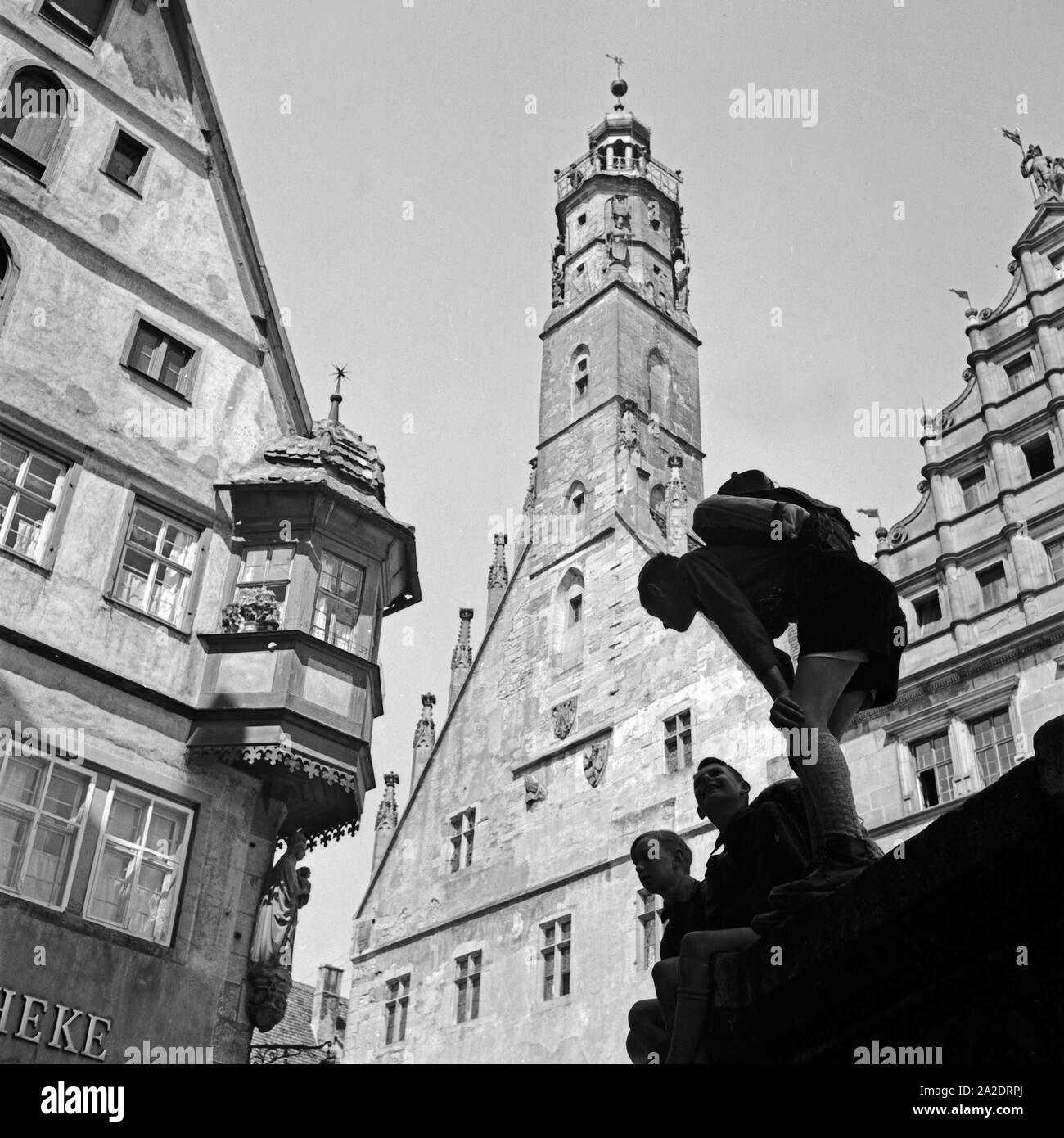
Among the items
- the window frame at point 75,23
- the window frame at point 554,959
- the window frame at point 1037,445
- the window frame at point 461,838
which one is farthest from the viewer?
the window frame at point 461,838

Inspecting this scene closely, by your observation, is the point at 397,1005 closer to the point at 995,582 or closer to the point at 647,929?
the point at 647,929

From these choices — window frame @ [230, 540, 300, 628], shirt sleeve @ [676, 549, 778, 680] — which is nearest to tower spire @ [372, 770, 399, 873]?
window frame @ [230, 540, 300, 628]

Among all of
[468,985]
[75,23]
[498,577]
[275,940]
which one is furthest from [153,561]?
[498,577]

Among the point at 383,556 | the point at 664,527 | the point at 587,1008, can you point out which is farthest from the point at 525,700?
the point at 383,556

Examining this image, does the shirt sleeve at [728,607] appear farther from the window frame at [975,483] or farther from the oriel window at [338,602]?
the window frame at [975,483]

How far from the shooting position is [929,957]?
3.13m

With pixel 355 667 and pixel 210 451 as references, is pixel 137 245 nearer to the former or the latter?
pixel 210 451

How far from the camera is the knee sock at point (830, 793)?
12.2 feet

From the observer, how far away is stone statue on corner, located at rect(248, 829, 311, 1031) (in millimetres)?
12359

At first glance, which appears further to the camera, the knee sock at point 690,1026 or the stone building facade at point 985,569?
the stone building facade at point 985,569

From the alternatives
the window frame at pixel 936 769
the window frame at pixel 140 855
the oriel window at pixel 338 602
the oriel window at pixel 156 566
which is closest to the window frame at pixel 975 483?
the window frame at pixel 936 769

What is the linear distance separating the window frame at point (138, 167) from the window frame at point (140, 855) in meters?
7.77

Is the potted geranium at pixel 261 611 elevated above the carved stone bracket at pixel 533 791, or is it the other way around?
the carved stone bracket at pixel 533 791

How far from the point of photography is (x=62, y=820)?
11.5 m
